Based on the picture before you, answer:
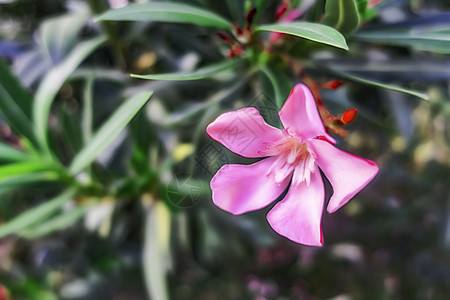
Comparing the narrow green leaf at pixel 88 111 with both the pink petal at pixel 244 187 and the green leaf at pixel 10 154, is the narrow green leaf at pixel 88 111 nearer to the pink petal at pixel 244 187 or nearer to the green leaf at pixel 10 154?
the green leaf at pixel 10 154

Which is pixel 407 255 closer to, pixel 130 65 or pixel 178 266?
pixel 178 266

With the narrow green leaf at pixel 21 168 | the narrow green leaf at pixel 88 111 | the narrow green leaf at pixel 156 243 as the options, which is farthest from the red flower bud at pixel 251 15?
the narrow green leaf at pixel 156 243

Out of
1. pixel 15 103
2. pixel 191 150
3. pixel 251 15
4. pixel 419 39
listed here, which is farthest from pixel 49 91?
pixel 419 39

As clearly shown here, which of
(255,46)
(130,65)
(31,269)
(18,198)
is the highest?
(255,46)

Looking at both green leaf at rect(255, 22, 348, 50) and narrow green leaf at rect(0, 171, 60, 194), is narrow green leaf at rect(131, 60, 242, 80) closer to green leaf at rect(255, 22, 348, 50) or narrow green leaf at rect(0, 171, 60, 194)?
green leaf at rect(255, 22, 348, 50)

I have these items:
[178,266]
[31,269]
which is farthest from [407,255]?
[31,269]

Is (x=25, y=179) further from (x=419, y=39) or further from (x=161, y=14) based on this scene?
(x=419, y=39)

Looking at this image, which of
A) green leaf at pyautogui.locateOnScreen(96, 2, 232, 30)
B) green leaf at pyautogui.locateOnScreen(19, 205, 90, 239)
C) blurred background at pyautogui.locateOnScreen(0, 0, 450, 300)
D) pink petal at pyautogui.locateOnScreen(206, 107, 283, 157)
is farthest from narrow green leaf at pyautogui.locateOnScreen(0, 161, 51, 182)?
pink petal at pyautogui.locateOnScreen(206, 107, 283, 157)
